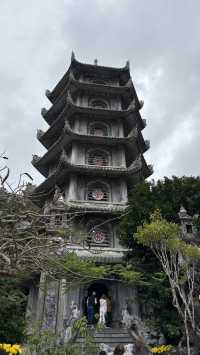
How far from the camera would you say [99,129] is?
22.2 meters

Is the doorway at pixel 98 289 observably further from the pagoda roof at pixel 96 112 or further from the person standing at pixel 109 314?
the pagoda roof at pixel 96 112

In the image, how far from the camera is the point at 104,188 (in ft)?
64.5

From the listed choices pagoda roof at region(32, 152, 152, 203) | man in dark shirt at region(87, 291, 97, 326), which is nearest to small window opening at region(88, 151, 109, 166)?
pagoda roof at region(32, 152, 152, 203)

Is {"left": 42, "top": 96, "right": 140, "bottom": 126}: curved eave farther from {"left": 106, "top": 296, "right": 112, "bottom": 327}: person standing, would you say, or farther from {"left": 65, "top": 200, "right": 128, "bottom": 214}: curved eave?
{"left": 106, "top": 296, "right": 112, "bottom": 327}: person standing

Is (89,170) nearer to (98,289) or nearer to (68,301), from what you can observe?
(98,289)

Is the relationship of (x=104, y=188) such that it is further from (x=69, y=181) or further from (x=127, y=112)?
(x=127, y=112)

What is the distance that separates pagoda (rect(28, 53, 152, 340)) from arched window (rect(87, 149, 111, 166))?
2.1 inches

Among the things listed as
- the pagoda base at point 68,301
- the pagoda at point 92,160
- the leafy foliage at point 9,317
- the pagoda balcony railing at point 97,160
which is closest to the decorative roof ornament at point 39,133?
the pagoda at point 92,160

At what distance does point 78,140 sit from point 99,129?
234cm

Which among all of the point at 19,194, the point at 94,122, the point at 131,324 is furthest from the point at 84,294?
the point at 19,194

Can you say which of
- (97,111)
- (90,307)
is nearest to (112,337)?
(90,307)

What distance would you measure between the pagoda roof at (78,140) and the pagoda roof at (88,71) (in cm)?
485

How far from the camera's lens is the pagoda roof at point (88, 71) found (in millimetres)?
23844

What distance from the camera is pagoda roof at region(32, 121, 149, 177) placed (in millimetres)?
19969
